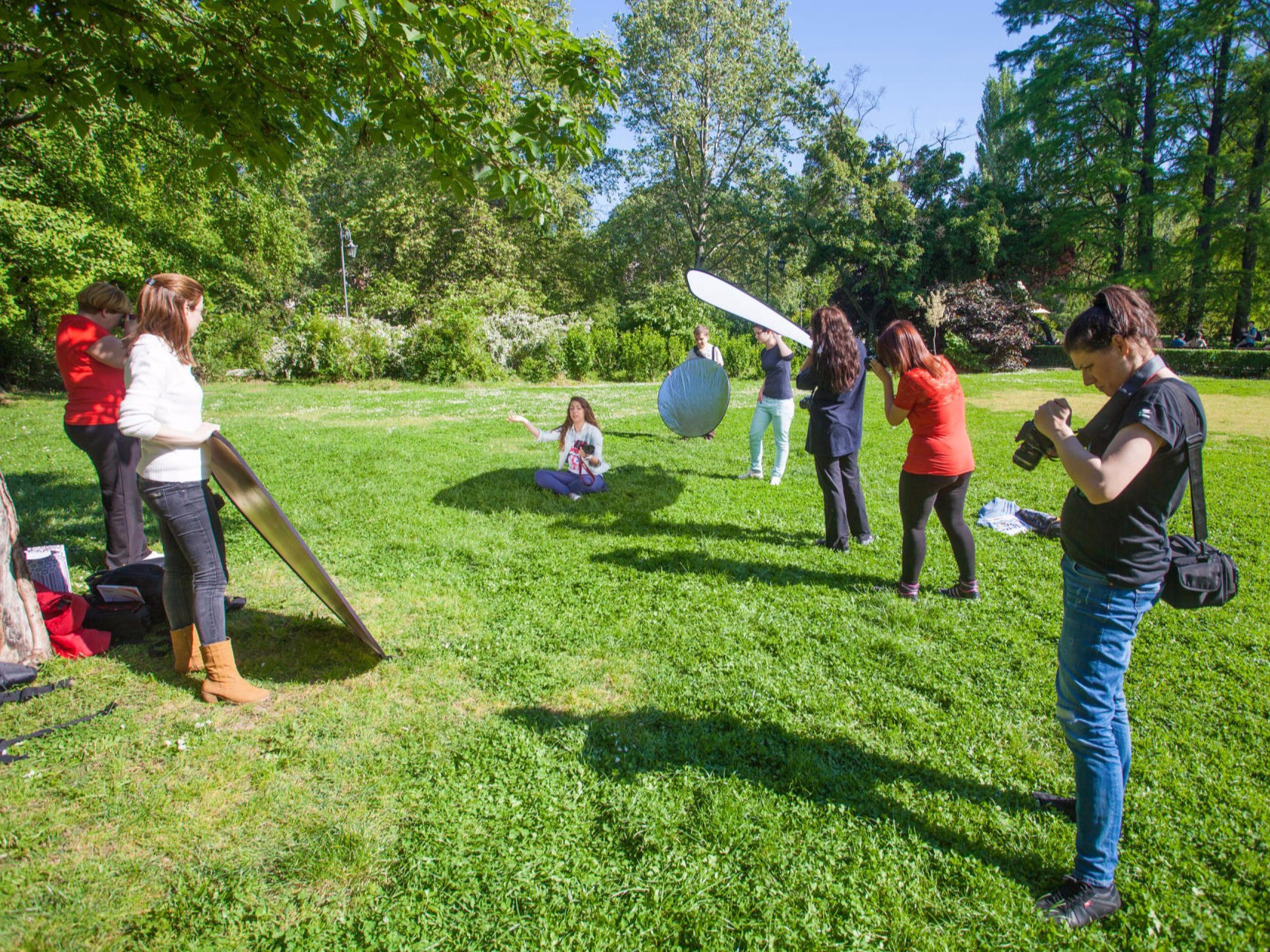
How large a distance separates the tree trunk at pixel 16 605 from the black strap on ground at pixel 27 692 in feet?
0.97

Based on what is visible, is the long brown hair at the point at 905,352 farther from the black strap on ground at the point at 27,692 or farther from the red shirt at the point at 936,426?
the black strap on ground at the point at 27,692

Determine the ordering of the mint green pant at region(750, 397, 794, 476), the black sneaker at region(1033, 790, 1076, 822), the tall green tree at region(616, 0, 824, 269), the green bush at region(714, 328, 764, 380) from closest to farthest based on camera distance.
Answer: the black sneaker at region(1033, 790, 1076, 822)
the mint green pant at region(750, 397, 794, 476)
the green bush at region(714, 328, 764, 380)
the tall green tree at region(616, 0, 824, 269)

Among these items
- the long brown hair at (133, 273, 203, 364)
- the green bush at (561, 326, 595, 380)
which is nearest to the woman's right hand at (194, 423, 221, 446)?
the long brown hair at (133, 273, 203, 364)

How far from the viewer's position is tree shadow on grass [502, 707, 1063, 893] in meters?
2.75

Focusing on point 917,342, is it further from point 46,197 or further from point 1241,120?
point 1241,120

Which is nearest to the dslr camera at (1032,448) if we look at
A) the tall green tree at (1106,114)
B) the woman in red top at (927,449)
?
the woman in red top at (927,449)

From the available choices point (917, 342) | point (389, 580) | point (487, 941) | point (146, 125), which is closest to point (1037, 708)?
point (917, 342)

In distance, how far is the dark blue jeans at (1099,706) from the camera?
7.55 ft

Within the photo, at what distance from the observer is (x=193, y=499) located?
3.47 meters

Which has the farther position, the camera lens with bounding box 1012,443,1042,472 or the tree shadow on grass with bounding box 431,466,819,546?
the tree shadow on grass with bounding box 431,466,819,546

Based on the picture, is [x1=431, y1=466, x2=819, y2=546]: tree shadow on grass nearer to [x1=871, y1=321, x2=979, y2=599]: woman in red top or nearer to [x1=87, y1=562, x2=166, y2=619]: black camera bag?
[x1=871, y1=321, x2=979, y2=599]: woman in red top

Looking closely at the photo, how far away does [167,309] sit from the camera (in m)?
3.34

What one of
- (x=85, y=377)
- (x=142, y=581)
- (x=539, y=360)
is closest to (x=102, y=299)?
(x=85, y=377)

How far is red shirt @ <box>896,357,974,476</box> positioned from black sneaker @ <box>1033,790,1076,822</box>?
219 centimetres
